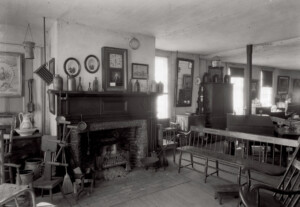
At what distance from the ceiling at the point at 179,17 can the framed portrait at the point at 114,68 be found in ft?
1.50

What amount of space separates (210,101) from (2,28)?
5394 millimetres

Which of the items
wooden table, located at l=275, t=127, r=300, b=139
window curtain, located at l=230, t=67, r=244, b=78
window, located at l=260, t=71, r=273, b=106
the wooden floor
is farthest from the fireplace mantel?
window, located at l=260, t=71, r=273, b=106

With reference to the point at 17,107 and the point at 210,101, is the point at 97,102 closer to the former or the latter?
the point at 17,107

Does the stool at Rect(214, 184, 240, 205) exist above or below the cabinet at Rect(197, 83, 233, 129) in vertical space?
below

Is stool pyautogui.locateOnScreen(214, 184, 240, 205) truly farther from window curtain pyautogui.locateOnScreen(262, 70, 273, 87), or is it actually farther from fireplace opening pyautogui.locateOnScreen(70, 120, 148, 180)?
window curtain pyautogui.locateOnScreen(262, 70, 273, 87)

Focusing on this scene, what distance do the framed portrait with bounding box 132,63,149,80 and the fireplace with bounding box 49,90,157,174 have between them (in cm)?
42

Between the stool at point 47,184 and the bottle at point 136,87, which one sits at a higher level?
the bottle at point 136,87

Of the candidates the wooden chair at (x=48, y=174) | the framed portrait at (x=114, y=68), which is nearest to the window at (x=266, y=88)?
the framed portrait at (x=114, y=68)

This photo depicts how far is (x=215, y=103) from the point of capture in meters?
6.55

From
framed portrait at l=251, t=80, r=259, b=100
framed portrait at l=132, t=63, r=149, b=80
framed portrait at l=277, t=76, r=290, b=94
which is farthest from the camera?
framed portrait at l=277, t=76, r=290, b=94

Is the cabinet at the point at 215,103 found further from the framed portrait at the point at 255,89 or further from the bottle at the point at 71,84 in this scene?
the bottle at the point at 71,84

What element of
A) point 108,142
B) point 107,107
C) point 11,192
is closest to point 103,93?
point 107,107

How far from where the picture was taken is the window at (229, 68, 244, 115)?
27.6 feet

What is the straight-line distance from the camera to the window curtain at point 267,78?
976 cm
